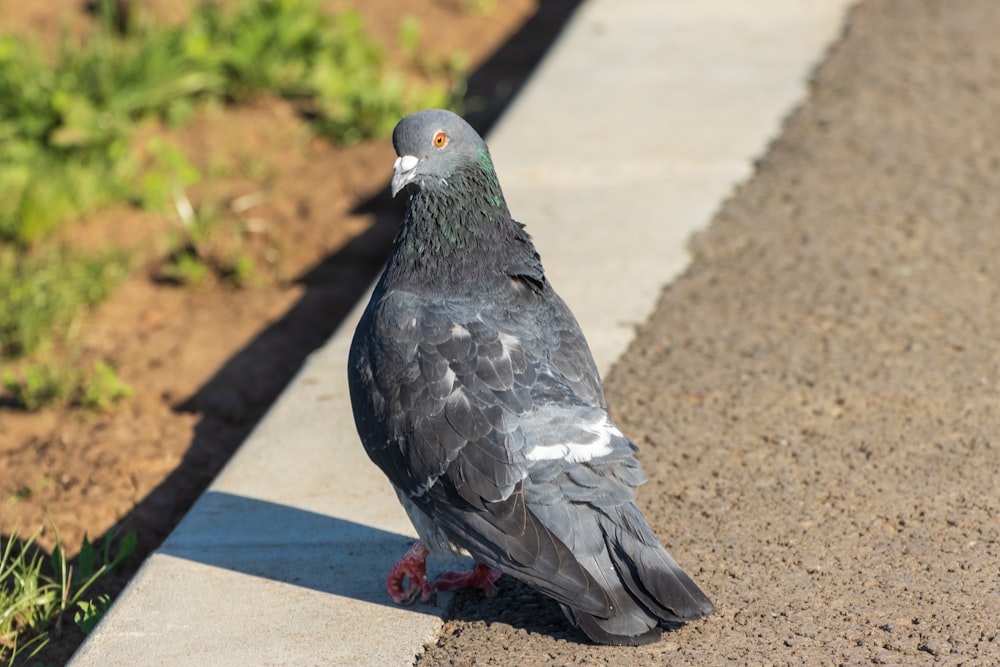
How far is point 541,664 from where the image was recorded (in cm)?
313

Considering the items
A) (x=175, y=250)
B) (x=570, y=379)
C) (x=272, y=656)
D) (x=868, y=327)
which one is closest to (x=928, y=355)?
(x=868, y=327)

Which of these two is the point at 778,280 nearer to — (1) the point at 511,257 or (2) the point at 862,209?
(2) the point at 862,209

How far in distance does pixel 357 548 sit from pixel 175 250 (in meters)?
2.96

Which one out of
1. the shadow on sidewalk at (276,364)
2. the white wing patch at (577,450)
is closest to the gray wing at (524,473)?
the white wing patch at (577,450)

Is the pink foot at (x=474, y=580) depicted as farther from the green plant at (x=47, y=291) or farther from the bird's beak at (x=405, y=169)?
the green plant at (x=47, y=291)

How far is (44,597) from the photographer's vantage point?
3678mm

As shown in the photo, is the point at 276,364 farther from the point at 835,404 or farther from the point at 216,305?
the point at 835,404

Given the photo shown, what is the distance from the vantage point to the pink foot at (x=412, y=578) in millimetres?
3402

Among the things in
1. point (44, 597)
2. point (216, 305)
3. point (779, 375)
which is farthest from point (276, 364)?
point (779, 375)

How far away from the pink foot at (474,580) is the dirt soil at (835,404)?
4cm

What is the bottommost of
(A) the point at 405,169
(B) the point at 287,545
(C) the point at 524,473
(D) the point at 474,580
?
(B) the point at 287,545

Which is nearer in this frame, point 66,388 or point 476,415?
point 476,415

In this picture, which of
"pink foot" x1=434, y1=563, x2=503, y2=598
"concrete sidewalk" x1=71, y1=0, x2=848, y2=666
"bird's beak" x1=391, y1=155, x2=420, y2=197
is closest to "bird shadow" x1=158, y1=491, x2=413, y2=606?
"concrete sidewalk" x1=71, y1=0, x2=848, y2=666

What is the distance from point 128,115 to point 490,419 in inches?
187
